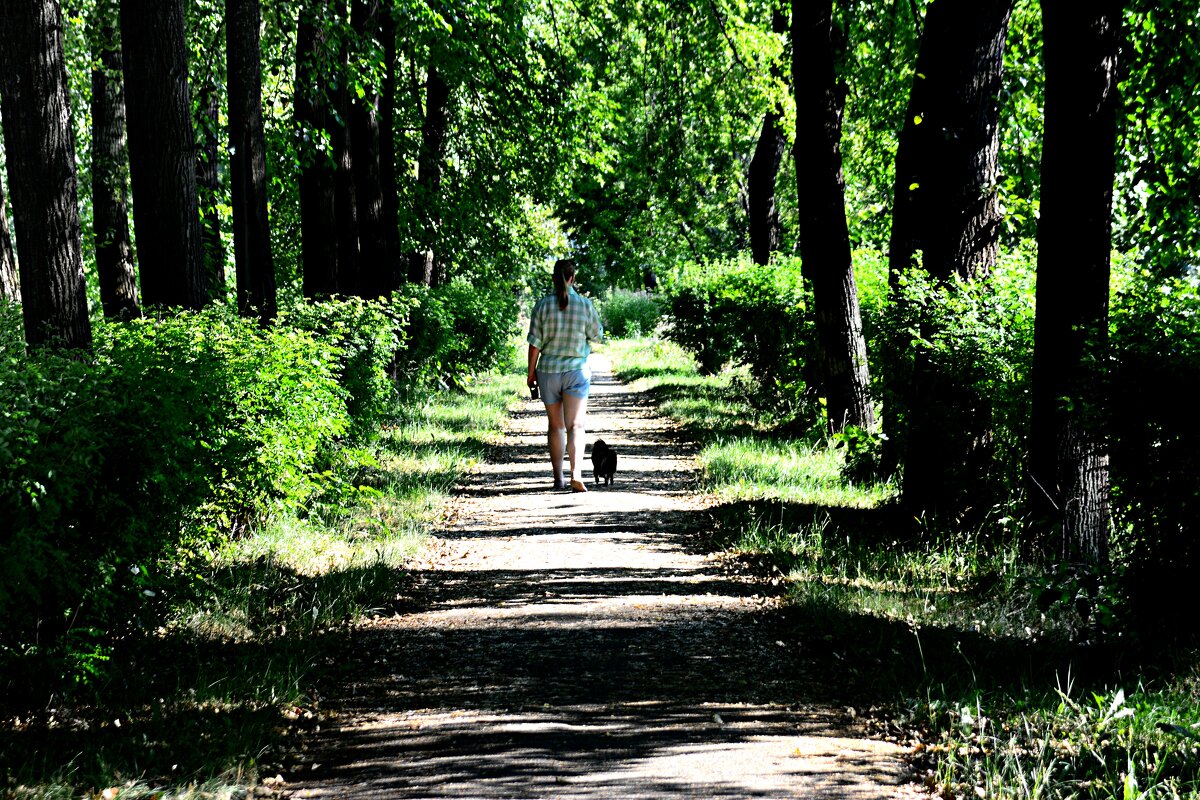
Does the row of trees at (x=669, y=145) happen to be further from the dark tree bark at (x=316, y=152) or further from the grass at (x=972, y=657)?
the grass at (x=972, y=657)

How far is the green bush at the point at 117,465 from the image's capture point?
4.16 metres

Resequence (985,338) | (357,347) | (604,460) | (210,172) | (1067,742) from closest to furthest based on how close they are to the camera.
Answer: (1067,742), (985,338), (604,460), (357,347), (210,172)

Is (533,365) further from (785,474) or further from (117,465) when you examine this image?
(117,465)

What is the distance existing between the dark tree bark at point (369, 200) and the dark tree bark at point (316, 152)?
4.11ft

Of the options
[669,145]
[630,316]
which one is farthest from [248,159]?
[630,316]

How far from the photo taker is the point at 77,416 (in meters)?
4.52

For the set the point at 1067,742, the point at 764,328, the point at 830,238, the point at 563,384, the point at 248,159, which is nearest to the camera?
the point at 1067,742

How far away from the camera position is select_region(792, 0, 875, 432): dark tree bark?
11477 mm

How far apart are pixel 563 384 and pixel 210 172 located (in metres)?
11.6

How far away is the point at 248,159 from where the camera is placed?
11023 millimetres

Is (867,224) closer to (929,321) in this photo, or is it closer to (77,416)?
(929,321)

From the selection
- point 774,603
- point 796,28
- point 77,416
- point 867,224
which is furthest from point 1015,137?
point 867,224

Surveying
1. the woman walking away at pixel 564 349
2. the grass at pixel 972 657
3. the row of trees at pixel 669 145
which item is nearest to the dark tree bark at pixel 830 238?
the row of trees at pixel 669 145

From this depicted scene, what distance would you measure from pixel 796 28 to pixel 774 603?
22.9 ft
